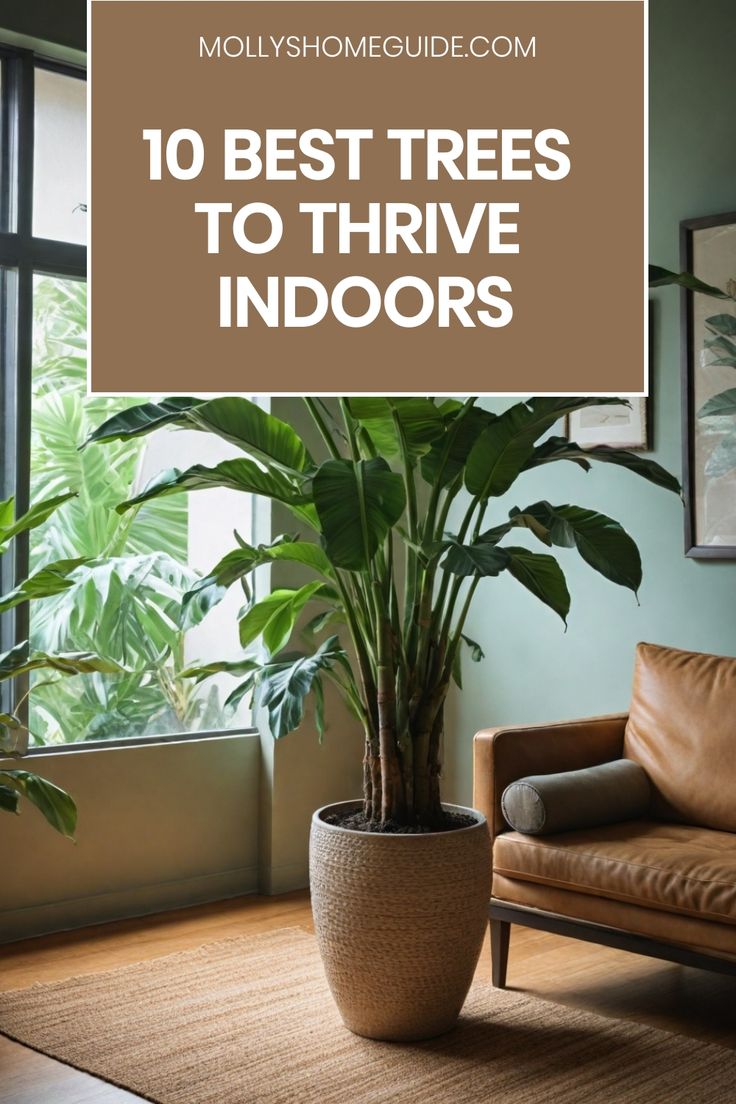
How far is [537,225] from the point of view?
110 inches

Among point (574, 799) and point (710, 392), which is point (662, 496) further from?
point (574, 799)

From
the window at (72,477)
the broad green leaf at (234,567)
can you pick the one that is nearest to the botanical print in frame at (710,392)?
the broad green leaf at (234,567)

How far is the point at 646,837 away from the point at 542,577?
81 cm

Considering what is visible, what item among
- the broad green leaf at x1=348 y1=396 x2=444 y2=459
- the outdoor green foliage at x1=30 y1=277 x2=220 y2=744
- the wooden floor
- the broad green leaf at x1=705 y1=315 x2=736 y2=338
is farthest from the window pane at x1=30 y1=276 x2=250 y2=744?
the broad green leaf at x1=705 y1=315 x2=736 y2=338

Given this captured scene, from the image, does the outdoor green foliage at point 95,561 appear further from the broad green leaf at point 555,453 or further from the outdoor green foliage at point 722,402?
the outdoor green foliage at point 722,402

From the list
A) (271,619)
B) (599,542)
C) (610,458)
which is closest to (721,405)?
(610,458)

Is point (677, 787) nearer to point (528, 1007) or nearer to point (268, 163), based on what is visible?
point (528, 1007)

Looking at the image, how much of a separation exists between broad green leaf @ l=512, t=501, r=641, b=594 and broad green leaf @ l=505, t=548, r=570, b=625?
0.19 feet

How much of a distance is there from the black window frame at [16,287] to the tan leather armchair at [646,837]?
1578mm

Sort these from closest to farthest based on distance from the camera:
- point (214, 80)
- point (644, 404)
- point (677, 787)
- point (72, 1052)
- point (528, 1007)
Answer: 1. point (214, 80)
2. point (72, 1052)
3. point (528, 1007)
4. point (677, 787)
5. point (644, 404)

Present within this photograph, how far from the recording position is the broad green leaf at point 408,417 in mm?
2973

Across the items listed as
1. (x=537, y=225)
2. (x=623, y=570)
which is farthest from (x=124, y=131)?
(x=623, y=570)

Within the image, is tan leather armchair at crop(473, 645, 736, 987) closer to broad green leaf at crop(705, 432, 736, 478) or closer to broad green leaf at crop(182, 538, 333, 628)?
broad green leaf at crop(705, 432, 736, 478)

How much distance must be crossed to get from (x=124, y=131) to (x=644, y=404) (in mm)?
1947
